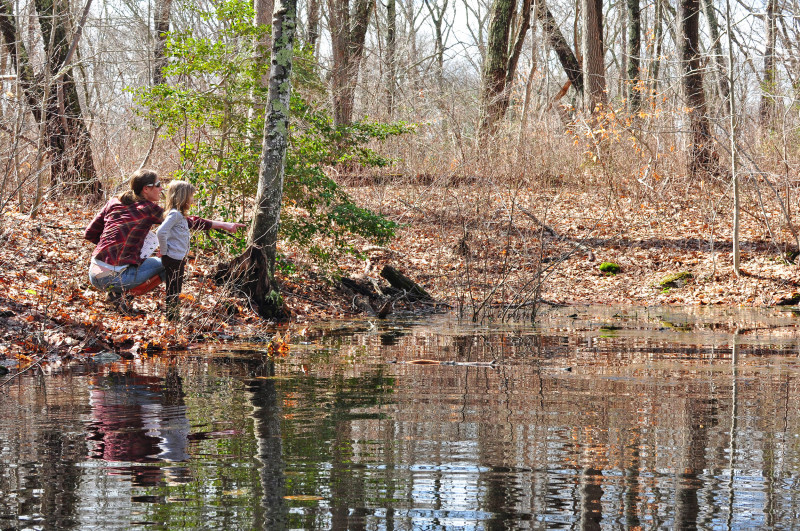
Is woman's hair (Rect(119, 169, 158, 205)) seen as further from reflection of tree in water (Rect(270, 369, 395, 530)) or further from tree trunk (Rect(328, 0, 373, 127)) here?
tree trunk (Rect(328, 0, 373, 127))

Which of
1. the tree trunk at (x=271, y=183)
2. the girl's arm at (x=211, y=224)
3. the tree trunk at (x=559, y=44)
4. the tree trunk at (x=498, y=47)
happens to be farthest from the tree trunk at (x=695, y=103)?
the girl's arm at (x=211, y=224)

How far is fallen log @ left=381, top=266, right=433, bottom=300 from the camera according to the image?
1366 cm

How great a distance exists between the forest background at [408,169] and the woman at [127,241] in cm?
41

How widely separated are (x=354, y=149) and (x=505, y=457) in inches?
370

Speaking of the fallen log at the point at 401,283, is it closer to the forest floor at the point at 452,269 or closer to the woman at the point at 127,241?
the forest floor at the point at 452,269

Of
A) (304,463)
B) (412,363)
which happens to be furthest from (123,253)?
(304,463)

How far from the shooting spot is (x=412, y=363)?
7395 mm

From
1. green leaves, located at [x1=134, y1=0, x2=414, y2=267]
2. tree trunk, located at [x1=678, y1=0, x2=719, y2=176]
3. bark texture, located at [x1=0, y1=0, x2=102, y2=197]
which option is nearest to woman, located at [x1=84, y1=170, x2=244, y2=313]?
green leaves, located at [x1=134, y1=0, x2=414, y2=267]

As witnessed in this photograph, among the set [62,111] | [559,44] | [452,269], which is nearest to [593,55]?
[559,44]

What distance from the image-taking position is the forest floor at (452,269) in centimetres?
849

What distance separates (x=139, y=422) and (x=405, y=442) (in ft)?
4.96

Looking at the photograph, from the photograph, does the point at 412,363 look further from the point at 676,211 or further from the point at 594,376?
the point at 676,211

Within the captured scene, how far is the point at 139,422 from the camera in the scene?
15.3ft

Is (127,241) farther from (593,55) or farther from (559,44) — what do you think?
(559,44)
